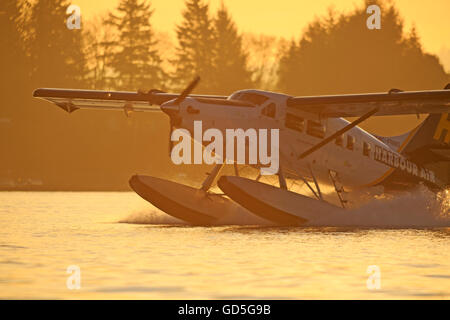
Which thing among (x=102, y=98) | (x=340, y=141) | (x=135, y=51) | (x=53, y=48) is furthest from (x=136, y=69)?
(x=340, y=141)

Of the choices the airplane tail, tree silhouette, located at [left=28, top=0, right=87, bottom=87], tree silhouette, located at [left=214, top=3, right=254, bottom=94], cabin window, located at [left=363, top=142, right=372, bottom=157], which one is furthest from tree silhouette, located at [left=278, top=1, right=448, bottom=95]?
cabin window, located at [left=363, top=142, right=372, bottom=157]

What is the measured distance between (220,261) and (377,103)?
871 centimetres

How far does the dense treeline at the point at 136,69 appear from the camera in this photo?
51.1m

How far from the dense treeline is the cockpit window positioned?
30.0 m

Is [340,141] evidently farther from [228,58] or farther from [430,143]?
[228,58]

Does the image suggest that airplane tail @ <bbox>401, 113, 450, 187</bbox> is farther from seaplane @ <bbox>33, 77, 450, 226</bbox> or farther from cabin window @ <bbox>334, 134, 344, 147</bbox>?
cabin window @ <bbox>334, 134, 344, 147</bbox>

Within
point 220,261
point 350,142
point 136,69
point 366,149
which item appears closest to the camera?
point 220,261

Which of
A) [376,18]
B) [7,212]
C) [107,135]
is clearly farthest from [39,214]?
[376,18]

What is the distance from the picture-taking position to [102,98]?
70.2ft

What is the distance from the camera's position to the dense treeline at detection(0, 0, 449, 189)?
168 feet

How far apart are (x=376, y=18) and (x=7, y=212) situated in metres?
45.1

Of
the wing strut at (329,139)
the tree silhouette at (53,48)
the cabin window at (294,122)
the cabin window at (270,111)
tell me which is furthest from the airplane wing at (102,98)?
the tree silhouette at (53,48)

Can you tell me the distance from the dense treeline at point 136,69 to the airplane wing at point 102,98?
24573 millimetres

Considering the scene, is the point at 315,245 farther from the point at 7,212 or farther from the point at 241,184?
the point at 7,212
